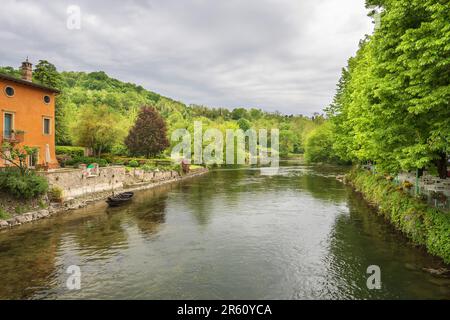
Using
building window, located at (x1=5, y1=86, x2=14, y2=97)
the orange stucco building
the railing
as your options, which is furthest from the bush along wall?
building window, located at (x1=5, y1=86, x2=14, y2=97)

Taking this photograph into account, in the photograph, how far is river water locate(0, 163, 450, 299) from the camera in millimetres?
13031

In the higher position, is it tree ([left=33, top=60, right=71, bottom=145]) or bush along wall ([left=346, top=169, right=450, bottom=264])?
tree ([left=33, top=60, right=71, bottom=145])

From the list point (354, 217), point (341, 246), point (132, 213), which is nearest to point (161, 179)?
point (132, 213)

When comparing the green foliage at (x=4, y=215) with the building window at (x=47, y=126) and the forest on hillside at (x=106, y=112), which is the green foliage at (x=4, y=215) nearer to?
the building window at (x=47, y=126)

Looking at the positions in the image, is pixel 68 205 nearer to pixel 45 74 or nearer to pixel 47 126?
pixel 47 126

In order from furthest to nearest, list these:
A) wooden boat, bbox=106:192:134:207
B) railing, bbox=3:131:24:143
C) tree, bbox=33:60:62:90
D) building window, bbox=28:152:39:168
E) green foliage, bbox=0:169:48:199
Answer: tree, bbox=33:60:62:90 → building window, bbox=28:152:39:168 → wooden boat, bbox=106:192:134:207 → railing, bbox=3:131:24:143 → green foliage, bbox=0:169:48:199

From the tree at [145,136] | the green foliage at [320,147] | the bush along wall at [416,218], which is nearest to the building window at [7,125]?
the tree at [145,136]

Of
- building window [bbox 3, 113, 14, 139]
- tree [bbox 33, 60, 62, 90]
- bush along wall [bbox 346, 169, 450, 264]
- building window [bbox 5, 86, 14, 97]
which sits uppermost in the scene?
tree [bbox 33, 60, 62, 90]

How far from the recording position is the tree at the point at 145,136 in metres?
59.5

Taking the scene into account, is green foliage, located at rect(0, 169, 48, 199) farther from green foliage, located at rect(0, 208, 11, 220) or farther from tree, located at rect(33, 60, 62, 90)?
tree, located at rect(33, 60, 62, 90)

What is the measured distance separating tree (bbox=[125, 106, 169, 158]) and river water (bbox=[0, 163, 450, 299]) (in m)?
31.6

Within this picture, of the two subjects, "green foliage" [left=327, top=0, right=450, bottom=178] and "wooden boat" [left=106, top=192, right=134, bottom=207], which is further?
"wooden boat" [left=106, top=192, right=134, bottom=207]

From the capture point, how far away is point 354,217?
1005 inches

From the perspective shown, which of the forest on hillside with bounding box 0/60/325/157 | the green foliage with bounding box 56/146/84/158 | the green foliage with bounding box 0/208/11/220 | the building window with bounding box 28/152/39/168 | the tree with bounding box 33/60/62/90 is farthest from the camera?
the forest on hillside with bounding box 0/60/325/157
